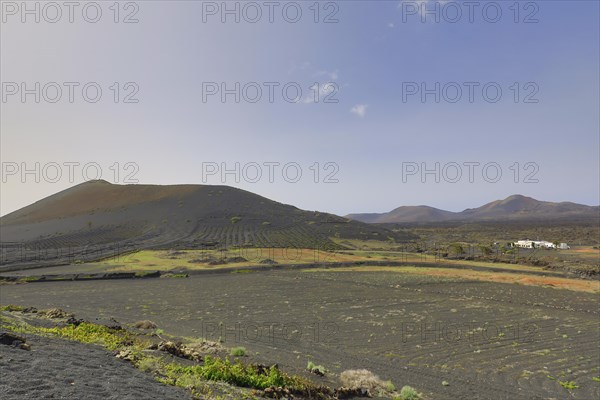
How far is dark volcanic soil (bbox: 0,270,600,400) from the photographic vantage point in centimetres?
1557

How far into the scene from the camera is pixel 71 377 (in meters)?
9.41

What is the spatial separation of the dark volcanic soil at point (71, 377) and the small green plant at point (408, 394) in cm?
696

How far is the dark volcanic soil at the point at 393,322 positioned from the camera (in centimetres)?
1557

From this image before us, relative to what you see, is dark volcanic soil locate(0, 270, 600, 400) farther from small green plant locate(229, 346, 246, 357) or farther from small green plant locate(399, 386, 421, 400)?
small green plant locate(229, 346, 246, 357)

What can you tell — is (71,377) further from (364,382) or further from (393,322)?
(393,322)

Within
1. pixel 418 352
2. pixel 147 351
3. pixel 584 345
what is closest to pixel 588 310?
pixel 584 345

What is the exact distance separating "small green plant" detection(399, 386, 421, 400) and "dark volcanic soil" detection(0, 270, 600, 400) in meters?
0.84

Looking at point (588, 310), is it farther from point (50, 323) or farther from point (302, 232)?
point (302, 232)

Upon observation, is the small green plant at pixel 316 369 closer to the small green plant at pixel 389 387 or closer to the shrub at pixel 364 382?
the shrub at pixel 364 382

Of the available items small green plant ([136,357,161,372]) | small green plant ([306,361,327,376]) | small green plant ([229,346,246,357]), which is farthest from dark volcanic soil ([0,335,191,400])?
small green plant ([306,361,327,376])

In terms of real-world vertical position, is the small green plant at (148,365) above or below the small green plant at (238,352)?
above

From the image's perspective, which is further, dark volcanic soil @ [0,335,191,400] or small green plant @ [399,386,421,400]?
small green plant @ [399,386,421,400]

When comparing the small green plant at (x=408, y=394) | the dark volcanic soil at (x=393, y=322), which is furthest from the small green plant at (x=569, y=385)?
the small green plant at (x=408, y=394)

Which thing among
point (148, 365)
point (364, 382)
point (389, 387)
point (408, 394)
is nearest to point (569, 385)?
point (408, 394)
